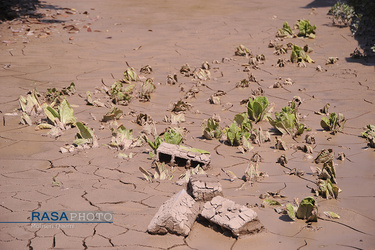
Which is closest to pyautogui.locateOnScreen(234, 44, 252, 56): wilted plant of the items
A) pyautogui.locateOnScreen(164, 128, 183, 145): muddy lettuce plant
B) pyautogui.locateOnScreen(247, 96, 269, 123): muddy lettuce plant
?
pyautogui.locateOnScreen(247, 96, 269, 123): muddy lettuce plant

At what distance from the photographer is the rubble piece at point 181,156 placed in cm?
398

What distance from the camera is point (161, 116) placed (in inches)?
212

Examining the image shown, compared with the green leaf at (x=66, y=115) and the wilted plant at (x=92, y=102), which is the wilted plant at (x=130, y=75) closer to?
the wilted plant at (x=92, y=102)

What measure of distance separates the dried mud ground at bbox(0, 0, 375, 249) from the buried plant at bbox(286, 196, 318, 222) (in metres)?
0.05

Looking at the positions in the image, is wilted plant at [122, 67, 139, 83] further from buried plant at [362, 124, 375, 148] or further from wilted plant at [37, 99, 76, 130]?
buried plant at [362, 124, 375, 148]

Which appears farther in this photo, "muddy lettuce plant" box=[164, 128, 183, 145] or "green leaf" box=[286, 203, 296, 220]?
Answer: "muddy lettuce plant" box=[164, 128, 183, 145]

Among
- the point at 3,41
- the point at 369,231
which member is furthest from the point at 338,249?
the point at 3,41

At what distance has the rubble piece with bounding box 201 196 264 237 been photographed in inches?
117

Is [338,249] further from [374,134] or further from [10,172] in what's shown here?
[10,172]

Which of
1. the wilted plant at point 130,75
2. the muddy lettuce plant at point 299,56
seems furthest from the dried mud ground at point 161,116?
the wilted plant at point 130,75

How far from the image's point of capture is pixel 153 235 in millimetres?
3000

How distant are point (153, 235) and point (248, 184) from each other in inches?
38.6

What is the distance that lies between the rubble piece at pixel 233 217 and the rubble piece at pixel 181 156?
0.86 m

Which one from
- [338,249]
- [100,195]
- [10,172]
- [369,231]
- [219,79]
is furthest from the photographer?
[219,79]
